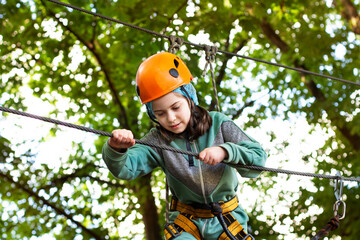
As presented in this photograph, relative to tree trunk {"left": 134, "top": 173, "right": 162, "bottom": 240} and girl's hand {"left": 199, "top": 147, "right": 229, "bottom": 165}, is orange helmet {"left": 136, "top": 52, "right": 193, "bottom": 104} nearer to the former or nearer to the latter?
girl's hand {"left": 199, "top": 147, "right": 229, "bottom": 165}

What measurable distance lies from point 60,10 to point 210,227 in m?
3.37

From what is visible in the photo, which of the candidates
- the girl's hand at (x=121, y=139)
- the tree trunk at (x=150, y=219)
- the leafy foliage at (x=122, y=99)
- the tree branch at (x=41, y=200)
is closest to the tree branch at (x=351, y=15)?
the leafy foliage at (x=122, y=99)

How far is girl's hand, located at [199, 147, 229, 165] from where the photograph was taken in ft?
5.75

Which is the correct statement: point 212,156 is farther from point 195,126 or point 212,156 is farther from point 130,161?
point 130,161

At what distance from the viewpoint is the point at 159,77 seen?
1.95m

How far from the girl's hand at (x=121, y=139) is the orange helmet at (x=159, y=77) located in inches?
9.9

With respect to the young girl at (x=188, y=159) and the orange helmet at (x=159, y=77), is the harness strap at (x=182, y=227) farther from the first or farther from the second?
the orange helmet at (x=159, y=77)

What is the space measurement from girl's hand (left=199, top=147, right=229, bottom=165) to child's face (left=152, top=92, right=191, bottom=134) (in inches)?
9.4

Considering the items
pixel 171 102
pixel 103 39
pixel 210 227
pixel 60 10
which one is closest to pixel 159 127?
pixel 171 102

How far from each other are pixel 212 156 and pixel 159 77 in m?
0.44

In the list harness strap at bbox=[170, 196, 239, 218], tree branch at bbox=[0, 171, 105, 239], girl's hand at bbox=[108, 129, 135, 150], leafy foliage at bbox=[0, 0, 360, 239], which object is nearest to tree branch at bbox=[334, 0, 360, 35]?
leafy foliage at bbox=[0, 0, 360, 239]

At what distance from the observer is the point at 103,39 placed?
18.3 feet

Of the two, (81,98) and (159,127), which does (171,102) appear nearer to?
(159,127)

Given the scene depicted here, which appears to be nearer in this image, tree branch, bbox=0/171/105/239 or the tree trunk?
tree branch, bbox=0/171/105/239
